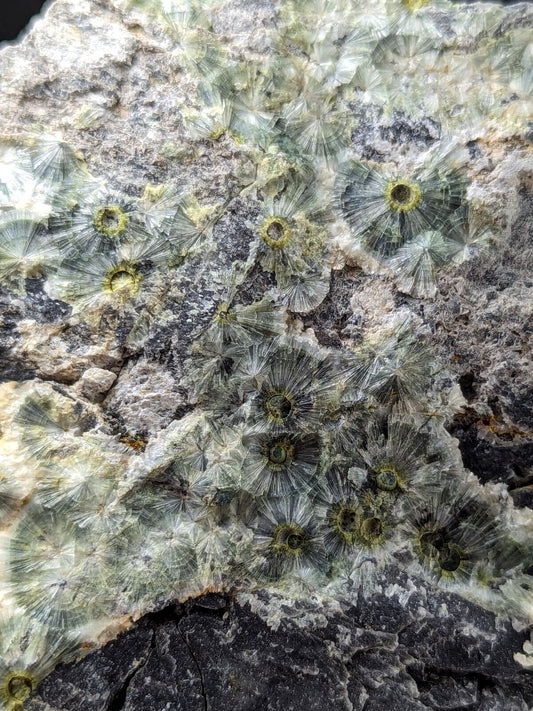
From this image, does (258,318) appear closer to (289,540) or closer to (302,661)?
(289,540)

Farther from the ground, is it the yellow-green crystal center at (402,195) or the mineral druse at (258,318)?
the yellow-green crystal center at (402,195)

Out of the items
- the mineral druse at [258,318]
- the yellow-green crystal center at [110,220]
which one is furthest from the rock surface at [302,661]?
the yellow-green crystal center at [110,220]

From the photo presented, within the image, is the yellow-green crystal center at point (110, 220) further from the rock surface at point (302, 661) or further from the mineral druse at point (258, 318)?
the rock surface at point (302, 661)

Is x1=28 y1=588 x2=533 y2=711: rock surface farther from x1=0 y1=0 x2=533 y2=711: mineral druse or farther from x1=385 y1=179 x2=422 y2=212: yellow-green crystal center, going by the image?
x1=385 y1=179 x2=422 y2=212: yellow-green crystal center

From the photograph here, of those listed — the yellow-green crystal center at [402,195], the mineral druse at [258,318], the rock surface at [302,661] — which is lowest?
the rock surface at [302,661]

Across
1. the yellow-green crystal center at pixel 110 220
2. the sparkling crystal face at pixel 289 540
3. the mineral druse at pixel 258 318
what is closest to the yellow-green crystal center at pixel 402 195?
the mineral druse at pixel 258 318

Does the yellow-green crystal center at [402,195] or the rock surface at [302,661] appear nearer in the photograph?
the rock surface at [302,661]

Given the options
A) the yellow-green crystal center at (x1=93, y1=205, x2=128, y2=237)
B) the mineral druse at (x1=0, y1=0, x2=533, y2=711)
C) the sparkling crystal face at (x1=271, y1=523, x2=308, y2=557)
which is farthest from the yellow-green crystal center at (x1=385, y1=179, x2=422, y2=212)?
the sparkling crystal face at (x1=271, y1=523, x2=308, y2=557)

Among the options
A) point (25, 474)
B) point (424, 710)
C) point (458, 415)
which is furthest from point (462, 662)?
point (25, 474)

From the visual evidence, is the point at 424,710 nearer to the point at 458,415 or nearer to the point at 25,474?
the point at 458,415
